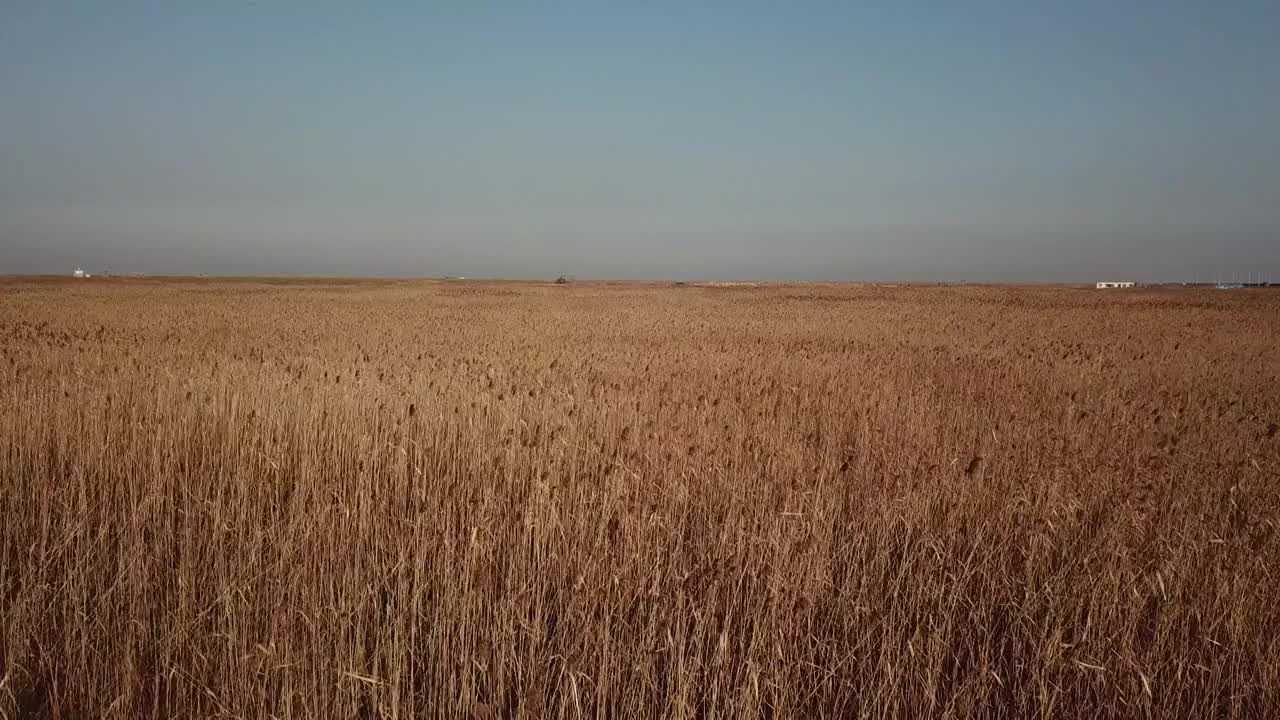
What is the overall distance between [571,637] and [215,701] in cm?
119

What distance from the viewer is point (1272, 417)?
25.6ft

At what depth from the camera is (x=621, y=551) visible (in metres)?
3.28

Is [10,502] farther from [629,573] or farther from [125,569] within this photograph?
[629,573]

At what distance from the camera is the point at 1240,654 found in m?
2.47

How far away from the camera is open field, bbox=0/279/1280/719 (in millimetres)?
2285

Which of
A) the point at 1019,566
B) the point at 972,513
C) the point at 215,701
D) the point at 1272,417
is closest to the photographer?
the point at 215,701

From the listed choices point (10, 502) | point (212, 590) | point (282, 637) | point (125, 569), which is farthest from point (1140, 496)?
point (10, 502)

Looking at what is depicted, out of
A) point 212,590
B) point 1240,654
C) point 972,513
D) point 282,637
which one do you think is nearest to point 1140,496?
point 972,513

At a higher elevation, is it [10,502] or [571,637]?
[10,502]

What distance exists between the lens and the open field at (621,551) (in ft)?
7.50

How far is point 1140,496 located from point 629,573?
362 cm

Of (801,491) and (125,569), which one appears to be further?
(801,491)

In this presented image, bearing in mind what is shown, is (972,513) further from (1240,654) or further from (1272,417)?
(1272,417)

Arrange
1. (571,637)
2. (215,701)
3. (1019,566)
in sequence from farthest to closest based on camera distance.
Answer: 1. (1019,566)
2. (571,637)
3. (215,701)
